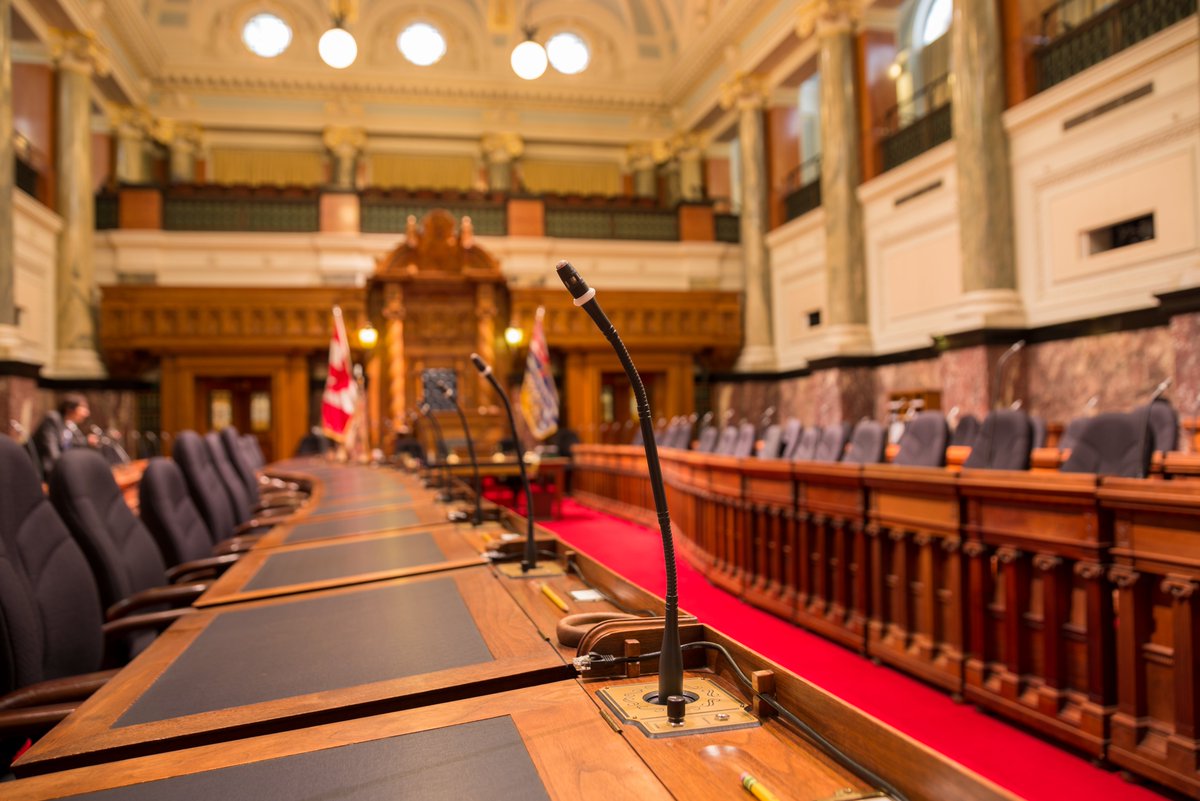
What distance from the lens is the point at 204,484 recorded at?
158 inches

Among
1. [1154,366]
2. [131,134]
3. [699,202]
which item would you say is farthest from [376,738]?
[131,134]

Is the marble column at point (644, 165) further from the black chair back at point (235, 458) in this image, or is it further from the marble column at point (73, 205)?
the black chair back at point (235, 458)

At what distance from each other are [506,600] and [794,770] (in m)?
0.99

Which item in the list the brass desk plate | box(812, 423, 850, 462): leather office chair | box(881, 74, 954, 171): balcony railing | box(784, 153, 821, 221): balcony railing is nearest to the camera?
the brass desk plate

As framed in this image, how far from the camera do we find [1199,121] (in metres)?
6.65

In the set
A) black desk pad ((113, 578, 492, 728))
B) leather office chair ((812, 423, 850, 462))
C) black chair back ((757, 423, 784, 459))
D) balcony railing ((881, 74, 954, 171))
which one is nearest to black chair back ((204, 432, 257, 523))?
black desk pad ((113, 578, 492, 728))

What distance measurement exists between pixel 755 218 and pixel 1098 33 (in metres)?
6.88

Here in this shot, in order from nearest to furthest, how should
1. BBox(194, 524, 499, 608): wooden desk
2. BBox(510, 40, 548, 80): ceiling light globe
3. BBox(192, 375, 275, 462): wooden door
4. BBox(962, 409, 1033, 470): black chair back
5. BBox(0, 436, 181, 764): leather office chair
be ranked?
1. BBox(0, 436, 181, 764): leather office chair
2. BBox(194, 524, 499, 608): wooden desk
3. BBox(962, 409, 1033, 470): black chair back
4. BBox(510, 40, 548, 80): ceiling light globe
5. BBox(192, 375, 275, 462): wooden door

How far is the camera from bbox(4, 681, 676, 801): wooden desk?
35.9 inches

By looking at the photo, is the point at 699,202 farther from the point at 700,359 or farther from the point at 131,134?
the point at 131,134

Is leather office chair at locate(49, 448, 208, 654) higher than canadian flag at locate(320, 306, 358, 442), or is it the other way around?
canadian flag at locate(320, 306, 358, 442)

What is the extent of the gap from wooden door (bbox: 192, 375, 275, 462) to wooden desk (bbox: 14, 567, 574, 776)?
42.9ft

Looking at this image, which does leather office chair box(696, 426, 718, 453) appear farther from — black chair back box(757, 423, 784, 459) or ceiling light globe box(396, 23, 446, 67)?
ceiling light globe box(396, 23, 446, 67)

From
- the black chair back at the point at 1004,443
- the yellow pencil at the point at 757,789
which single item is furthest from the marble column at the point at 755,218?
the yellow pencil at the point at 757,789
